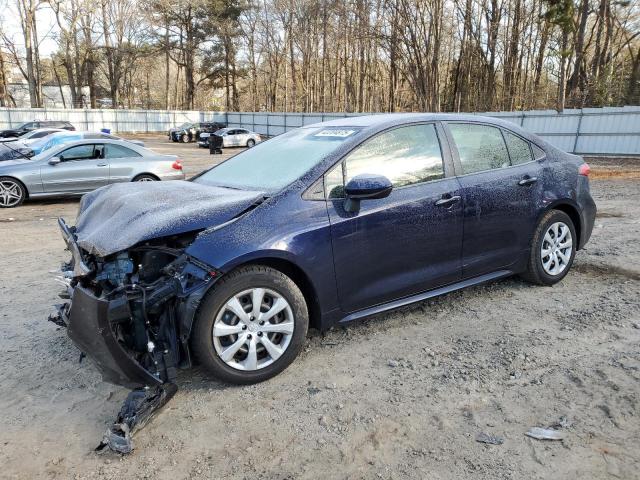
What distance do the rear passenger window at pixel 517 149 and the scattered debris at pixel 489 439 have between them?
8.54 ft

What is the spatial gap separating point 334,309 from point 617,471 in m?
1.78

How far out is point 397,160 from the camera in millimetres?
3777

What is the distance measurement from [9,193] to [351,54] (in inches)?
1464

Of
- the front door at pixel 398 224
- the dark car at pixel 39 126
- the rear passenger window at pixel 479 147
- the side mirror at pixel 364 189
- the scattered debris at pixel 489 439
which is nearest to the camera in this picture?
the scattered debris at pixel 489 439

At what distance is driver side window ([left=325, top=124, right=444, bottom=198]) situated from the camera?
3.51m

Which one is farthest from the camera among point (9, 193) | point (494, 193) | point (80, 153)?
point (80, 153)

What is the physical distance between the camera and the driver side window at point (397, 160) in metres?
3.51

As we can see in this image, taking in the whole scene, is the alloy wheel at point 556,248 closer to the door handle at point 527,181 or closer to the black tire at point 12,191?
the door handle at point 527,181

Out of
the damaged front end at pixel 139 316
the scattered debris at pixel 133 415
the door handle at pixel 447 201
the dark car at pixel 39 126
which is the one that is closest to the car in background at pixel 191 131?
the dark car at pixel 39 126

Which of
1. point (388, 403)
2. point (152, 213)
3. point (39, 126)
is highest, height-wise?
point (39, 126)

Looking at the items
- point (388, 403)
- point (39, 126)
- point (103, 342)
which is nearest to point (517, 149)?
point (388, 403)

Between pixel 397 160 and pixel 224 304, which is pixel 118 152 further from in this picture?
pixel 224 304

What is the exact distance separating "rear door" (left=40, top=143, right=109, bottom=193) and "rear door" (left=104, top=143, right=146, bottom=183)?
4.0 inches

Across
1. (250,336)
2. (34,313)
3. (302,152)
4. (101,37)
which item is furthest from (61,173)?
(101,37)
